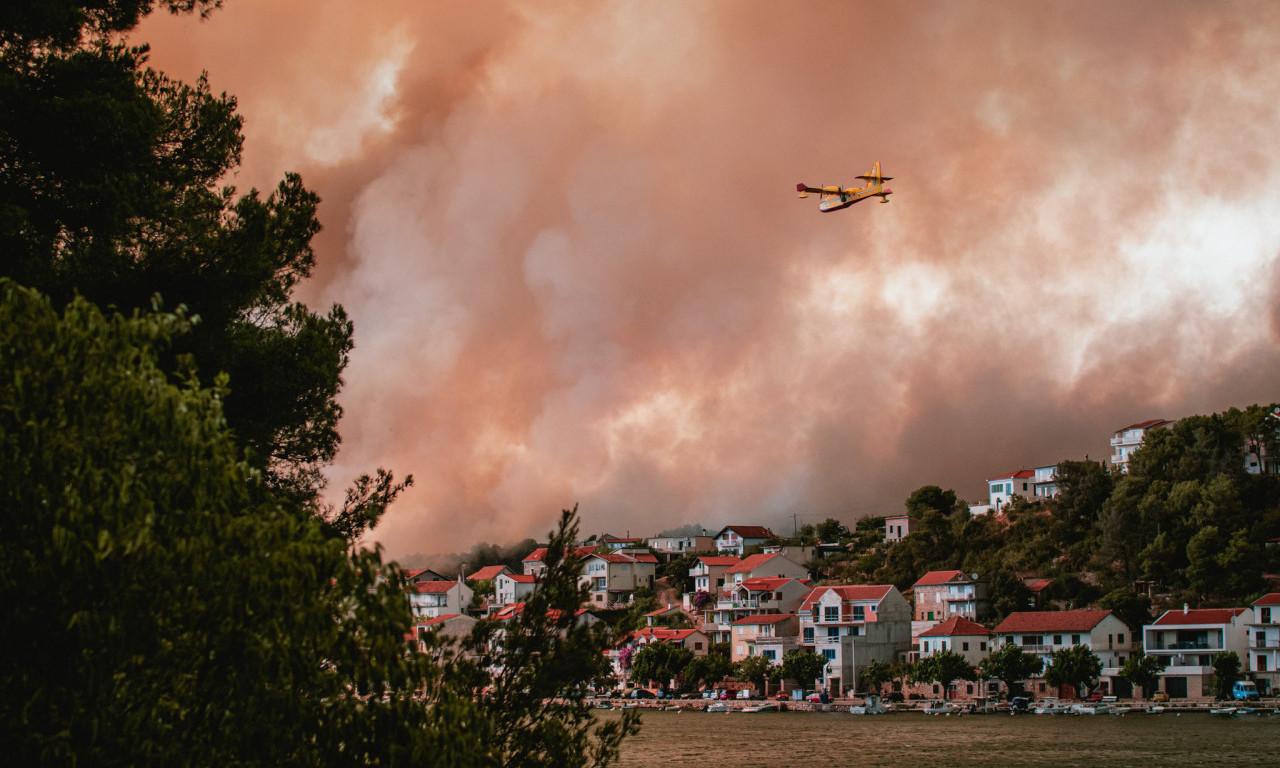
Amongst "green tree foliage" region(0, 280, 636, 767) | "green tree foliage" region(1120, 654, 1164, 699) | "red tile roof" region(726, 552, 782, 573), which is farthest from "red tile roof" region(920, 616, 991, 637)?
"green tree foliage" region(0, 280, 636, 767)

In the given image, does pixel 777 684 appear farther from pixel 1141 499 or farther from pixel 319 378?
pixel 319 378

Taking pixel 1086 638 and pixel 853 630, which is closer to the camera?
pixel 1086 638

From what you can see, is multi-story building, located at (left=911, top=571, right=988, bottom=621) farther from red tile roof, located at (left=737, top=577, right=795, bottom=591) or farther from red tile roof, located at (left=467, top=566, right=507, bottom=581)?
red tile roof, located at (left=467, top=566, right=507, bottom=581)

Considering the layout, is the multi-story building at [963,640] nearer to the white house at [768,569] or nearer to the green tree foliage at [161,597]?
the white house at [768,569]

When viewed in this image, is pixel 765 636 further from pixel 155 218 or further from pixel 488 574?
pixel 155 218

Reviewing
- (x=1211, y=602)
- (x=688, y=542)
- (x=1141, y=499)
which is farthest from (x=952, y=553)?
(x=688, y=542)

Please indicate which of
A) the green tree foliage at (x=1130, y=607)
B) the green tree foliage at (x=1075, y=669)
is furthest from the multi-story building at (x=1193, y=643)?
the green tree foliage at (x=1075, y=669)

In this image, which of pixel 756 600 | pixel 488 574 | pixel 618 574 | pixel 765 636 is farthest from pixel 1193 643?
pixel 488 574
